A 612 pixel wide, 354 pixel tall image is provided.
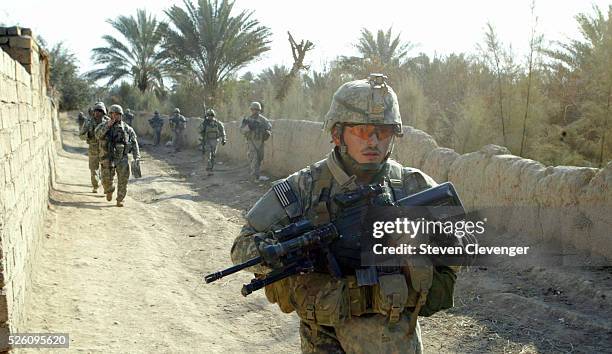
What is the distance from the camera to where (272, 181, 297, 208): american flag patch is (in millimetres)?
2439

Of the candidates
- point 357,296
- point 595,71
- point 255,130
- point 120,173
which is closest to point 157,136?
point 255,130

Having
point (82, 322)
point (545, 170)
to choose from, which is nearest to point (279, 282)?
point (82, 322)

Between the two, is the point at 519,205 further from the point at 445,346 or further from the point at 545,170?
the point at 445,346

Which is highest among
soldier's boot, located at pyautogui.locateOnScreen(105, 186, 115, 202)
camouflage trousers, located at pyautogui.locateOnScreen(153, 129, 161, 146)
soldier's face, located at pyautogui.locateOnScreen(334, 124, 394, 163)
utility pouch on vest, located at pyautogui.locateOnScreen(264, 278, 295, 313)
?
soldier's face, located at pyautogui.locateOnScreen(334, 124, 394, 163)

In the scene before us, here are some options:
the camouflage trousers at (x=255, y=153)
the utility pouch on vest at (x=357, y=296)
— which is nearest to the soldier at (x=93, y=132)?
the camouflage trousers at (x=255, y=153)

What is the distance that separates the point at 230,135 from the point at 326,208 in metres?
16.4

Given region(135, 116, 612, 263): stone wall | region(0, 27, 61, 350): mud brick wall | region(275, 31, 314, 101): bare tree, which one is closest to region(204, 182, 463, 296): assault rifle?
region(0, 27, 61, 350): mud brick wall

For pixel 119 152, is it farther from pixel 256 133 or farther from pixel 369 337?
pixel 369 337

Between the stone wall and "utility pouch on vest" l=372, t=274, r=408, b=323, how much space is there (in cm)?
341

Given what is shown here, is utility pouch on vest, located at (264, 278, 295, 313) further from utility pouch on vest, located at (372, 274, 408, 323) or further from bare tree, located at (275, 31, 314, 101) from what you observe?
bare tree, located at (275, 31, 314, 101)

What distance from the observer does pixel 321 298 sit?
7.37ft

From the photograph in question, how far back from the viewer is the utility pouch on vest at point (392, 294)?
2195 millimetres

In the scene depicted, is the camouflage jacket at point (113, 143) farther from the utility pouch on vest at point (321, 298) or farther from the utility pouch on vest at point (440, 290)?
the utility pouch on vest at point (440, 290)

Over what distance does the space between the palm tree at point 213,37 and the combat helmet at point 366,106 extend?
22.5 m
